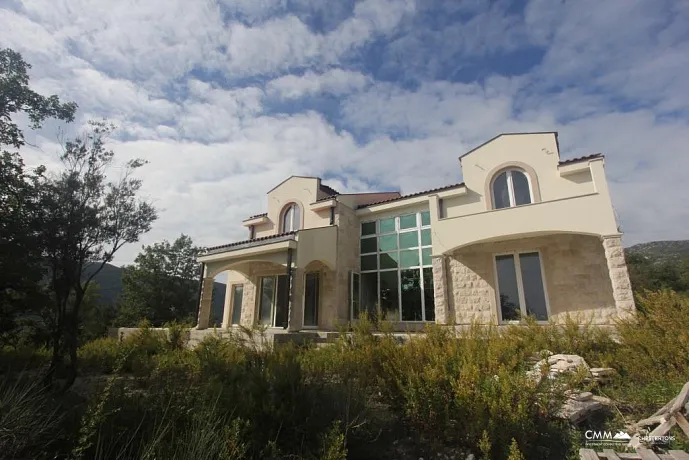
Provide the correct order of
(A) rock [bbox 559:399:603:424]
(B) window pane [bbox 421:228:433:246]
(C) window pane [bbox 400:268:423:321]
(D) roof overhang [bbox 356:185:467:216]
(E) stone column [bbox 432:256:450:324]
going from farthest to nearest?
(B) window pane [bbox 421:228:433:246] < (C) window pane [bbox 400:268:423:321] < (D) roof overhang [bbox 356:185:467:216] < (E) stone column [bbox 432:256:450:324] < (A) rock [bbox 559:399:603:424]

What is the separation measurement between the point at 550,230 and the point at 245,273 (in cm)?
1381

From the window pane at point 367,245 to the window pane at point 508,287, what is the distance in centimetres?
563

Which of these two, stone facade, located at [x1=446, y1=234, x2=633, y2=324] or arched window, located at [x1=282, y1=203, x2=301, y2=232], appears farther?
arched window, located at [x1=282, y1=203, x2=301, y2=232]

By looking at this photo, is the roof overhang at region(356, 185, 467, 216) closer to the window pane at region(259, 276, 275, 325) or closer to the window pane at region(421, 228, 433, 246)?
the window pane at region(421, 228, 433, 246)

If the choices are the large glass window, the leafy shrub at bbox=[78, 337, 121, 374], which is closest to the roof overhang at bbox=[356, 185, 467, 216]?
the large glass window

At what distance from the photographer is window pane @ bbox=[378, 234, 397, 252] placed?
50.4 feet

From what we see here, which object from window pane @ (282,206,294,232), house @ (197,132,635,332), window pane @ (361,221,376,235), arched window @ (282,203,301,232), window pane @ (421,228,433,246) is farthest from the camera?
window pane @ (282,206,294,232)

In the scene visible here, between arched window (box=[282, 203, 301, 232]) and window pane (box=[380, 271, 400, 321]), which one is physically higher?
arched window (box=[282, 203, 301, 232])

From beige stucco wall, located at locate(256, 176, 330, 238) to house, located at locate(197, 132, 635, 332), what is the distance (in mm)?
71

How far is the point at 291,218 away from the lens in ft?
58.7

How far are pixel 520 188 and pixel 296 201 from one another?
10.5 metres

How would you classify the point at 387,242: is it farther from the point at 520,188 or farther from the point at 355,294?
the point at 520,188

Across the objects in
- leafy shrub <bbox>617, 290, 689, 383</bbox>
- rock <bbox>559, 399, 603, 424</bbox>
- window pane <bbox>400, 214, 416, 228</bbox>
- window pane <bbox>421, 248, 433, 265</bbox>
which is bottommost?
rock <bbox>559, 399, 603, 424</bbox>

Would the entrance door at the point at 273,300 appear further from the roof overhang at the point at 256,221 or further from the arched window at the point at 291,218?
the roof overhang at the point at 256,221
